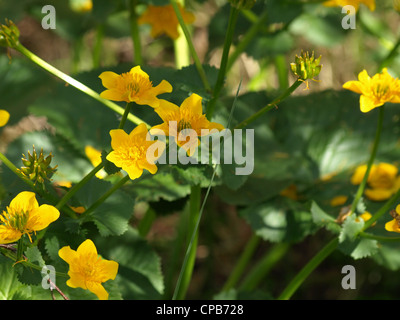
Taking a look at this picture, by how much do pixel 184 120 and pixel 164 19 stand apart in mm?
680

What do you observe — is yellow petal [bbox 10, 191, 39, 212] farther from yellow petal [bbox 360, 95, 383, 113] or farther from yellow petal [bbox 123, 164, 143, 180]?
yellow petal [bbox 360, 95, 383, 113]

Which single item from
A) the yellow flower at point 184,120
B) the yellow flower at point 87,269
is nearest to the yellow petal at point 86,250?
the yellow flower at point 87,269

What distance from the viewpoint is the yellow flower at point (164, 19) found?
58.7 inches

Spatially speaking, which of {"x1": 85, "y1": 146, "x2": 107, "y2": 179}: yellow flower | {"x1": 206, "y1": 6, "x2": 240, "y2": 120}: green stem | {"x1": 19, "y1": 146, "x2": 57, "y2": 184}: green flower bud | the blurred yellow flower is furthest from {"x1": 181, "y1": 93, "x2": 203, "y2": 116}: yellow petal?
the blurred yellow flower

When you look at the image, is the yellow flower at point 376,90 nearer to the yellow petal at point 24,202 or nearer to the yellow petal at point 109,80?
the yellow petal at point 109,80

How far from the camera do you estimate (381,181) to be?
1397 millimetres

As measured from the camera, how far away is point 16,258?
2.85 feet

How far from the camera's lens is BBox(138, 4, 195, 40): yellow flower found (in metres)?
1.49

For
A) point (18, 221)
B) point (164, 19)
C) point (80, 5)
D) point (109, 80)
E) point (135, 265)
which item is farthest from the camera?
point (80, 5)

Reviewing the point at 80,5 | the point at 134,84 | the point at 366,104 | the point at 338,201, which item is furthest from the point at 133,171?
the point at 80,5

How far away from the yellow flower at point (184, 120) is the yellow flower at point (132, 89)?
0.02 meters

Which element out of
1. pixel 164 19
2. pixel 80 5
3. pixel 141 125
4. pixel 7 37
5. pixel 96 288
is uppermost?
pixel 80 5

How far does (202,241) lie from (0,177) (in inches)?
36.1

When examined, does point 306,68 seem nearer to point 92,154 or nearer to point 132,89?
point 132,89
